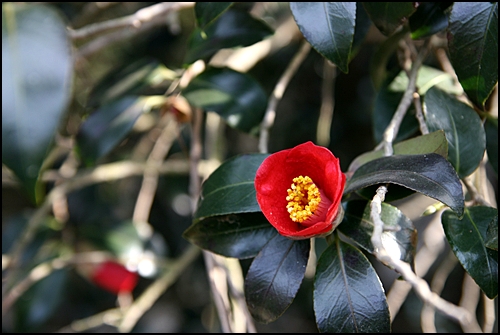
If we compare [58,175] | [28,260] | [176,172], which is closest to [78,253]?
[28,260]

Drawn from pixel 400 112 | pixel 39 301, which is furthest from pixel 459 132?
pixel 39 301

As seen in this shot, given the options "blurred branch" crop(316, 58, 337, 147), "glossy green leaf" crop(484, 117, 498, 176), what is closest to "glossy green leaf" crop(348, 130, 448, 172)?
"glossy green leaf" crop(484, 117, 498, 176)

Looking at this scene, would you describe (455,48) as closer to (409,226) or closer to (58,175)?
(409,226)

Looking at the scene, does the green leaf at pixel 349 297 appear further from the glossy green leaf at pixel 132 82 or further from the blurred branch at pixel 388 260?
the glossy green leaf at pixel 132 82

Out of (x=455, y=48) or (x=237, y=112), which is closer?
(x=455, y=48)

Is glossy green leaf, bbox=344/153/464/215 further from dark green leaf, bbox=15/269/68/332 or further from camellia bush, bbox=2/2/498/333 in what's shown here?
dark green leaf, bbox=15/269/68/332
